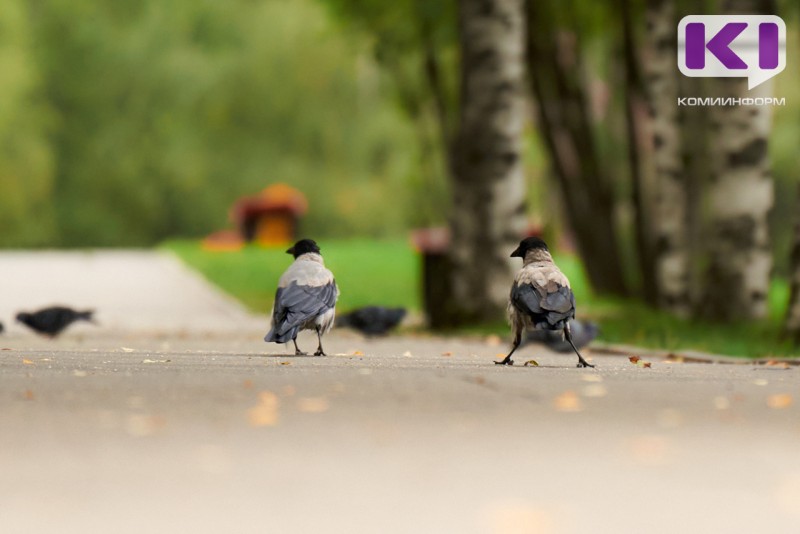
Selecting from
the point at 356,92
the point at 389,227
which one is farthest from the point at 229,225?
the point at 356,92

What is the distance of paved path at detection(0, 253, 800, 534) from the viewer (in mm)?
6797

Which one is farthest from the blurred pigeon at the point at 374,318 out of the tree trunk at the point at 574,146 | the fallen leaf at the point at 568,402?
the tree trunk at the point at 574,146

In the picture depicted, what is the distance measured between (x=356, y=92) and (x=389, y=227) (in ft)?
41.5

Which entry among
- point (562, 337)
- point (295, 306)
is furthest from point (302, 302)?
point (562, 337)

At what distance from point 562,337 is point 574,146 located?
46.9 ft

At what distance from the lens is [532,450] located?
8672mm

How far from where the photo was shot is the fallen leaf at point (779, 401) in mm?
11000

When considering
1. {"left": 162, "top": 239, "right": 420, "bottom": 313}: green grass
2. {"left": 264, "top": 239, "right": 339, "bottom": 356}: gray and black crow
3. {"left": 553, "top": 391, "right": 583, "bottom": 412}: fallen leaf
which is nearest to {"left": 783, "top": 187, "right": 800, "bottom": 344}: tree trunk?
{"left": 264, "top": 239, "right": 339, "bottom": 356}: gray and black crow

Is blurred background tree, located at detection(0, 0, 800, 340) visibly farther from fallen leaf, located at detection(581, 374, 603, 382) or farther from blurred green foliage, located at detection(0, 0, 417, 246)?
fallen leaf, located at detection(581, 374, 603, 382)

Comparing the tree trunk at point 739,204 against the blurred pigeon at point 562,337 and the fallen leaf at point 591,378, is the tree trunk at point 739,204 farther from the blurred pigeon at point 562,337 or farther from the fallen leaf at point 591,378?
the fallen leaf at point 591,378

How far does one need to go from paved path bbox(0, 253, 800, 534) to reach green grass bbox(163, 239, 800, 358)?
13.1 ft

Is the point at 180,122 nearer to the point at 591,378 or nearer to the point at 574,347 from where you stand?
the point at 574,347

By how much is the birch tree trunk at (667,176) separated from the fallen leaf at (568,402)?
1440 centimetres

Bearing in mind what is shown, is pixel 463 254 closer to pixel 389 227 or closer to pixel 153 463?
pixel 153 463
